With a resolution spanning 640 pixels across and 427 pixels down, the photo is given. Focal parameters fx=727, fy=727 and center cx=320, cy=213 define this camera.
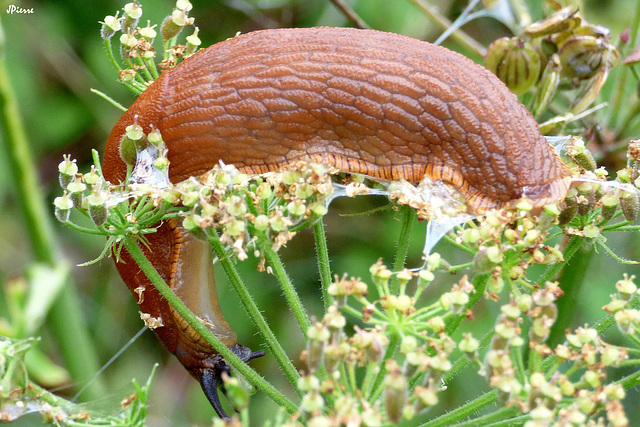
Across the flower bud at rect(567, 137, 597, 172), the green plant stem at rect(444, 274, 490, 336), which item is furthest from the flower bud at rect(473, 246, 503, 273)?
the flower bud at rect(567, 137, 597, 172)

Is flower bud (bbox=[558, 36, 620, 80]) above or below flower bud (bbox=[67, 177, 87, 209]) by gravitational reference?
above

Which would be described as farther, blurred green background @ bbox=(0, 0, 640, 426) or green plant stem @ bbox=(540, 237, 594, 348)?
blurred green background @ bbox=(0, 0, 640, 426)

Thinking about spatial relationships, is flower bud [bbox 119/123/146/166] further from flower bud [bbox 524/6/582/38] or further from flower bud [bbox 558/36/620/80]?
flower bud [bbox 558/36/620/80]

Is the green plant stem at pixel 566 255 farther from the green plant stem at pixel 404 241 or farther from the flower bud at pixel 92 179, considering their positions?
the flower bud at pixel 92 179

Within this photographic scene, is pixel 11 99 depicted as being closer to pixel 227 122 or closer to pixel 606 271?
pixel 227 122

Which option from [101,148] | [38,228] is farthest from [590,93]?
[101,148]

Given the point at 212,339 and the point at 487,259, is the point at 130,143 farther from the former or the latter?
the point at 487,259
